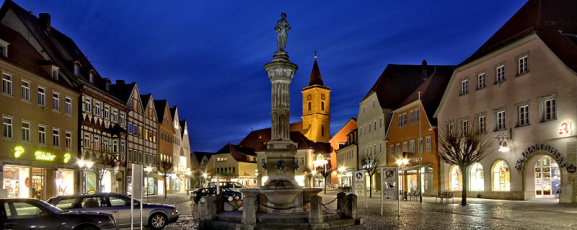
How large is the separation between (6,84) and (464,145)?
87.0ft

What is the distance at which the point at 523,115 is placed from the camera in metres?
34.6

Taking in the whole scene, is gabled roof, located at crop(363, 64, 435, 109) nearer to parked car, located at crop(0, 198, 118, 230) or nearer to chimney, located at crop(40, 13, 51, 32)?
chimney, located at crop(40, 13, 51, 32)

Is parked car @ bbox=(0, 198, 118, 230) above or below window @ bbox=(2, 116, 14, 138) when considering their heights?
below

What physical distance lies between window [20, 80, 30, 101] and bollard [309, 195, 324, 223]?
76.4 ft

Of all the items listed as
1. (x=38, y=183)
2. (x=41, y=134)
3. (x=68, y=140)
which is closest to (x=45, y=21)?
(x=68, y=140)

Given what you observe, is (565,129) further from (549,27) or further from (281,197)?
(281,197)

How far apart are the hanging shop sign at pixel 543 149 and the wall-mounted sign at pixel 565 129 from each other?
3.57 ft

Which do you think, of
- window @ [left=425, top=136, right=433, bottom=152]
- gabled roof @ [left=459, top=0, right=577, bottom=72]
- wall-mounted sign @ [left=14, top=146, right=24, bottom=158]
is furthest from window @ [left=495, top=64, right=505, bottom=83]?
wall-mounted sign @ [left=14, top=146, right=24, bottom=158]

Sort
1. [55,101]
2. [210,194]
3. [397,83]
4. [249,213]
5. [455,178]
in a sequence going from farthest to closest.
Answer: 1. [397,83]
2. [455,178]
3. [55,101]
4. [210,194]
5. [249,213]

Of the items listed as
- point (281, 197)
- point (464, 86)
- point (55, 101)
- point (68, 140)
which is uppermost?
point (464, 86)

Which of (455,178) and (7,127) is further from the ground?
(7,127)

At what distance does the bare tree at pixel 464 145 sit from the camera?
1251 inches

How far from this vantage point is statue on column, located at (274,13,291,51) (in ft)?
72.2

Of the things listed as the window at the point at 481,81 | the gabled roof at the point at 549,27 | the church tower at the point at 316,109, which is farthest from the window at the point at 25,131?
the church tower at the point at 316,109
